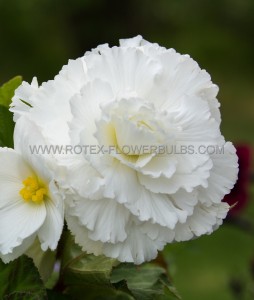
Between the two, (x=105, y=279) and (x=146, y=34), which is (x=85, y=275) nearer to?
(x=105, y=279)

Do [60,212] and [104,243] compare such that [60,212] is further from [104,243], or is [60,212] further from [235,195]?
[235,195]

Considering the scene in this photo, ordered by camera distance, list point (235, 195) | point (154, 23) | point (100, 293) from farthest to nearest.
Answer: point (154, 23) < point (235, 195) < point (100, 293)

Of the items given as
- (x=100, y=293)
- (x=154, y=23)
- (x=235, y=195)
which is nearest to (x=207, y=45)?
(x=154, y=23)

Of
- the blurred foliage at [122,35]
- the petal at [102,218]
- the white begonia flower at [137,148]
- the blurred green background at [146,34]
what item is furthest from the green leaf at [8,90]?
the blurred foliage at [122,35]

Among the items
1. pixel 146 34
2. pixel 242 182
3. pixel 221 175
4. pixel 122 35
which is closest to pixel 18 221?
pixel 221 175

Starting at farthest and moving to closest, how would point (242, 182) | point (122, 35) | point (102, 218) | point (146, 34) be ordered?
point (146, 34) → point (122, 35) → point (242, 182) → point (102, 218)

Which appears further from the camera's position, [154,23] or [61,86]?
[154,23]

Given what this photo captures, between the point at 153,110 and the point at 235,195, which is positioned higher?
the point at 153,110

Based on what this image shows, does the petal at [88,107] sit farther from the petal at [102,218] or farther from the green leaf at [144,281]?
the green leaf at [144,281]
